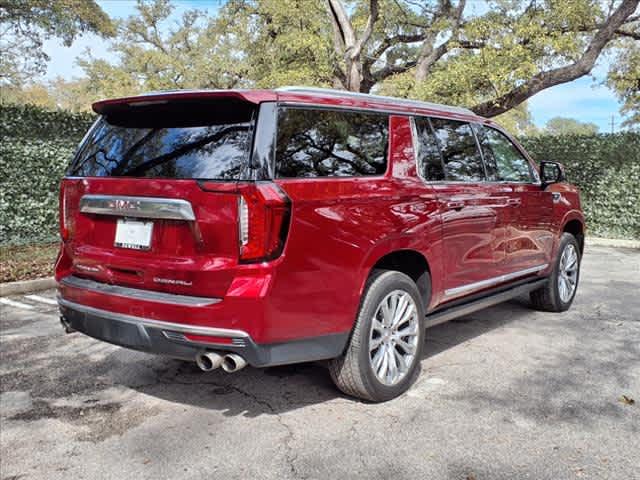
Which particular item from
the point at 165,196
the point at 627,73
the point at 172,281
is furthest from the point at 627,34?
the point at 172,281

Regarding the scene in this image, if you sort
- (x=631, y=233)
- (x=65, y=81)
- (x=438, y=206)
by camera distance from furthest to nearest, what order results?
(x=65, y=81)
(x=631, y=233)
(x=438, y=206)

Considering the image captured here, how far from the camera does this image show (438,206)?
3893mm

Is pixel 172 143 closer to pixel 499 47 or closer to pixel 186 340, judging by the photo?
pixel 186 340

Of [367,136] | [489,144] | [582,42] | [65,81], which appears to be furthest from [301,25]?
[65,81]

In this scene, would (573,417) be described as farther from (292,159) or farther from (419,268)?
(292,159)

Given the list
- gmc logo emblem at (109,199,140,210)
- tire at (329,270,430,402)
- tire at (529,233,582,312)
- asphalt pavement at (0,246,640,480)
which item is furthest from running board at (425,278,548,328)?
gmc logo emblem at (109,199,140,210)

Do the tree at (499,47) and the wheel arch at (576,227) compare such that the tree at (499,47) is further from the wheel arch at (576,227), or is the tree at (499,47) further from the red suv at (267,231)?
the red suv at (267,231)

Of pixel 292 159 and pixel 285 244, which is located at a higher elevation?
pixel 292 159

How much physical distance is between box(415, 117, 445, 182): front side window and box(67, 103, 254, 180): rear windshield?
4.75ft

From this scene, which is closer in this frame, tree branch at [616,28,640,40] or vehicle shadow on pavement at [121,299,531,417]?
vehicle shadow on pavement at [121,299,531,417]

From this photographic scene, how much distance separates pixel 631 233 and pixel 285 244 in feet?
38.2

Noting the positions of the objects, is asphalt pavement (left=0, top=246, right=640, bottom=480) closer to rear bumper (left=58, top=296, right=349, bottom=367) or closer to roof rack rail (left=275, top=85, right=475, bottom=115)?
rear bumper (left=58, top=296, right=349, bottom=367)

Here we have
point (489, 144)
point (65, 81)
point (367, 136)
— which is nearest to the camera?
point (367, 136)

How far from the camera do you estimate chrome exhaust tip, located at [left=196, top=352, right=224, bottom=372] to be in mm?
2893
